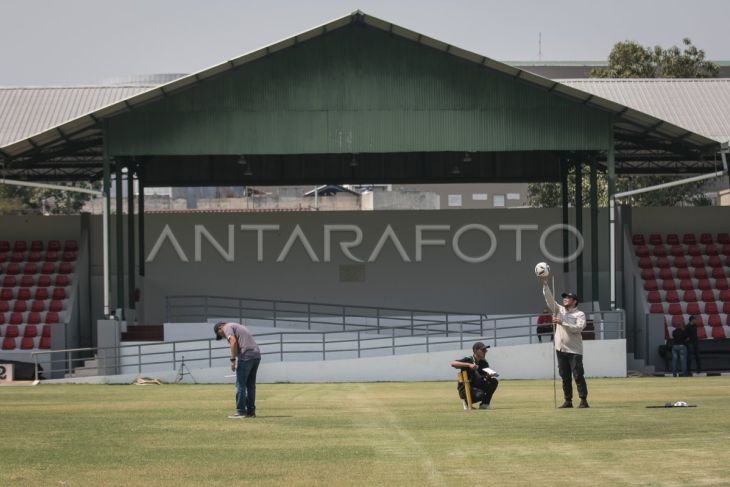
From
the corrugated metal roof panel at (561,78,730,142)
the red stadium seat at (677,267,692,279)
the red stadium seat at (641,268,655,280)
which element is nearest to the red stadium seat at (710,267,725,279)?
the red stadium seat at (677,267,692,279)

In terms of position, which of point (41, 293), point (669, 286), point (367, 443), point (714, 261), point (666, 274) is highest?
point (714, 261)

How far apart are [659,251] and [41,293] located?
62.8 feet

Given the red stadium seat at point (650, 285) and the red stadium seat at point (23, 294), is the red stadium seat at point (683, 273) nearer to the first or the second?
the red stadium seat at point (650, 285)

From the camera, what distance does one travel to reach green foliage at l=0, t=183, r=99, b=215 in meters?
87.5

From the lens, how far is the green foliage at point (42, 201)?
287 ft

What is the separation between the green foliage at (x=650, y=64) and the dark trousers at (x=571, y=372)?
165 feet

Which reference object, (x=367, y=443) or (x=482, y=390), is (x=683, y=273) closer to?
(x=482, y=390)

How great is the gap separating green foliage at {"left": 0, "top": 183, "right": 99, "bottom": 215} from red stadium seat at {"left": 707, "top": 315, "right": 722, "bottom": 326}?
52.1 metres

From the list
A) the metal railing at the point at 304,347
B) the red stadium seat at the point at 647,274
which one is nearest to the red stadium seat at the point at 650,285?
the red stadium seat at the point at 647,274

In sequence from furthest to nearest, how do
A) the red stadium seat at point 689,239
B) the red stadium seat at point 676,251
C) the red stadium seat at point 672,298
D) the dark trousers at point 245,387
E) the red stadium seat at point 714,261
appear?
the red stadium seat at point 689,239 < the red stadium seat at point 676,251 < the red stadium seat at point 714,261 < the red stadium seat at point 672,298 < the dark trousers at point 245,387

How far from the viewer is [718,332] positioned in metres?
40.5

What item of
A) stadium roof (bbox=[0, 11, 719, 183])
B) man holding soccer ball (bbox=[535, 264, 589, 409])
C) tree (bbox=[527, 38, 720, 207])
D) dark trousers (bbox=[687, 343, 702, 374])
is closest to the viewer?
man holding soccer ball (bbox=[535, 264, 589, 409])

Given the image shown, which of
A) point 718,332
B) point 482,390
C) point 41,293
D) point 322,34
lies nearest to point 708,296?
point 718,332

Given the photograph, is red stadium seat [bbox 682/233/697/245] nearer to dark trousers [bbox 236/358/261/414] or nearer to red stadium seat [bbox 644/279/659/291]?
red stadium seat [bbox 644/279/659/291]
